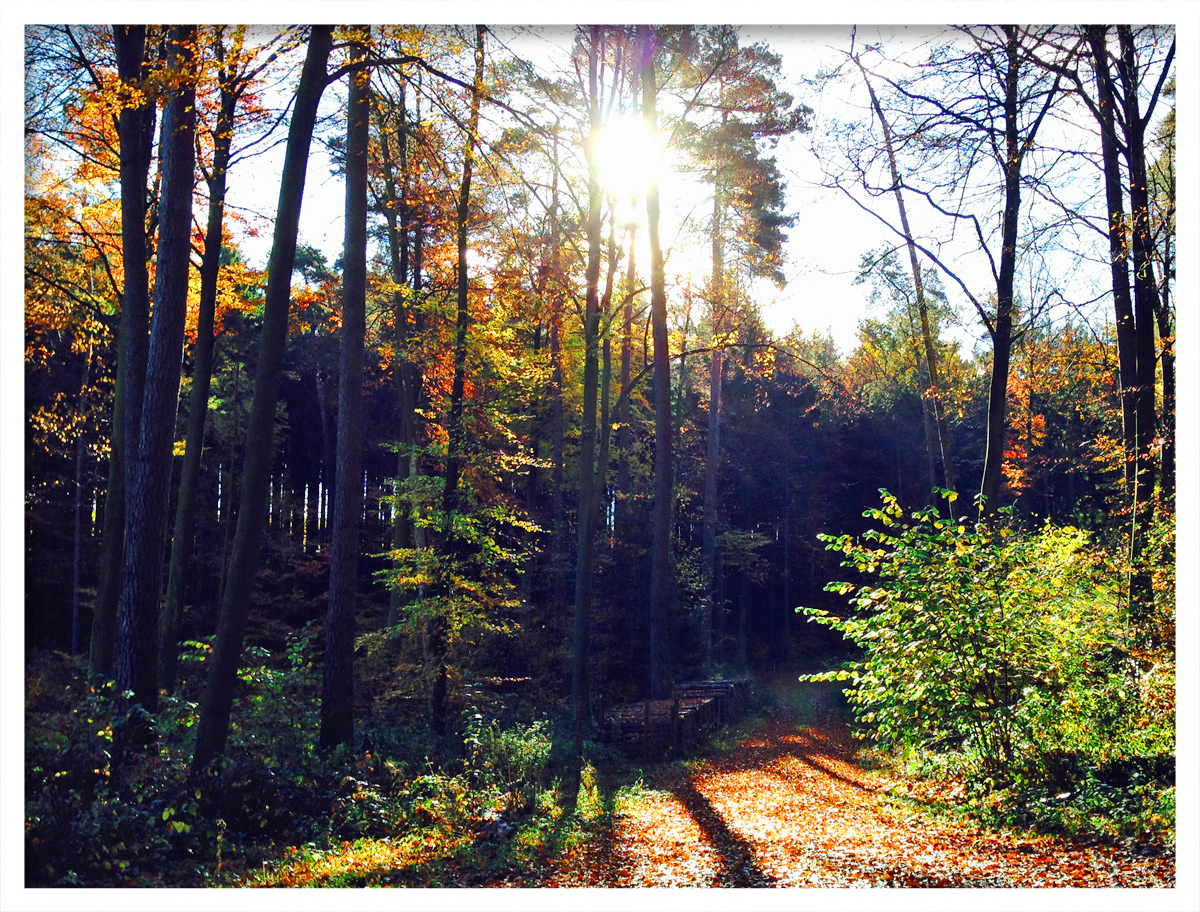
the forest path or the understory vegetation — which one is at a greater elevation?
the understory vegetation

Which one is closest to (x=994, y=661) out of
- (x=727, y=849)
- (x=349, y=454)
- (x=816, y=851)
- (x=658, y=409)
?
(x=816, y=851)

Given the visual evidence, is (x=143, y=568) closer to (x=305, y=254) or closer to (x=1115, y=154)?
(x=1115, y=154)

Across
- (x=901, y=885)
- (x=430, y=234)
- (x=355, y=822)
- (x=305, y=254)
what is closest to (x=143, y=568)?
(x=355, y=822)

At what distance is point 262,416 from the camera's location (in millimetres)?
7234

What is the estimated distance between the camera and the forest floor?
5074mm

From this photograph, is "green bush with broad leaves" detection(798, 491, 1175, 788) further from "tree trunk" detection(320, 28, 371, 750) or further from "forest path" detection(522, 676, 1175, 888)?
"tree trunk" detection(320, 28, 371, 750)

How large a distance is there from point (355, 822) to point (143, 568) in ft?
9.02

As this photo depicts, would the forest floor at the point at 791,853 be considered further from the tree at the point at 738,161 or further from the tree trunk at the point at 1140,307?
the tree at the point at 738,161

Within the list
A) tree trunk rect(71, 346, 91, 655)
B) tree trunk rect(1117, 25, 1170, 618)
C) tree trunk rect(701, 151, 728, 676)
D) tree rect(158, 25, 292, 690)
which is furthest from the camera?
tree trunk rect(71, 346, 91, 655)

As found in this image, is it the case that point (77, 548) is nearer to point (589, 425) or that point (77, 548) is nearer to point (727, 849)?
point (589, 425)

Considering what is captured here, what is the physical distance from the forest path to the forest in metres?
0.05

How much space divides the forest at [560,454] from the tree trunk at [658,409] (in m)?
0.07

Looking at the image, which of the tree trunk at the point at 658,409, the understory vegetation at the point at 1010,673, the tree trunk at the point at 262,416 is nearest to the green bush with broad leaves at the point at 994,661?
the understory vegetation at the point at 1010,673

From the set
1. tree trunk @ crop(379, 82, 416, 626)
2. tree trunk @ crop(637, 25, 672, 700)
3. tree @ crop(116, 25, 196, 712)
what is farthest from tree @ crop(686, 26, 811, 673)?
tree @ crop(116, 25, 196, 712)
